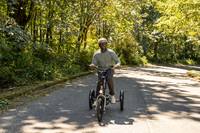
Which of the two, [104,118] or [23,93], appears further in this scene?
[23,93]

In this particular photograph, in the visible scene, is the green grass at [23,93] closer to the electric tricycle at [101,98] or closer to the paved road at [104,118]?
the paved road at [104,118]

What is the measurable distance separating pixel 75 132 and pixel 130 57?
152ft

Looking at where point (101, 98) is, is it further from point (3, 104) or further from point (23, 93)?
point (23, 93)

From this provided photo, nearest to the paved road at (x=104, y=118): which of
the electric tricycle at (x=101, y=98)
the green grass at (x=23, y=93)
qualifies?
the electric tricycle at (x=101, y=98)

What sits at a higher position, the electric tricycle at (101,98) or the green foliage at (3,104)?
the electric tricycle at (101,98)

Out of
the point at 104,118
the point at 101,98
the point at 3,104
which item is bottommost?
the point at 104,118

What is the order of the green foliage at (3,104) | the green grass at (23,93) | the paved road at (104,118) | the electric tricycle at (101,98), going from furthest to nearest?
the green grass at (23,93)
the green foliage at (3,104)
the electric tricycle at (101,98)
the paved road at (104,118)

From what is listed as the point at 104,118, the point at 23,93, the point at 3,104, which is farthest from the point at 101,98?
the point at 23,93

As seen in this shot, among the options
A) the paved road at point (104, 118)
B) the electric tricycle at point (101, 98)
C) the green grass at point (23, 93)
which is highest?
the electric tricycle at point (101, 98)

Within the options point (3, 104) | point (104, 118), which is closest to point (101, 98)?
point (104, 118)

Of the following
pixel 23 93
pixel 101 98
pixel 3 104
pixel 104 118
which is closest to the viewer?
pixel 101 98

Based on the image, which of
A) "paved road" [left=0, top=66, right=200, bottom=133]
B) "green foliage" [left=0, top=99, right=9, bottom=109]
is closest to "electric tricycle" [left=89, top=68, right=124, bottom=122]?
"paved road" [left=0, top=66, right=200, bottom=133]

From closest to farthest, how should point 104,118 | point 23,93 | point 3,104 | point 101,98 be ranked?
point 101,98, point 104,118, point 3,104, point 23,93

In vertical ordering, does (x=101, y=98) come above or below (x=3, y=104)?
above
